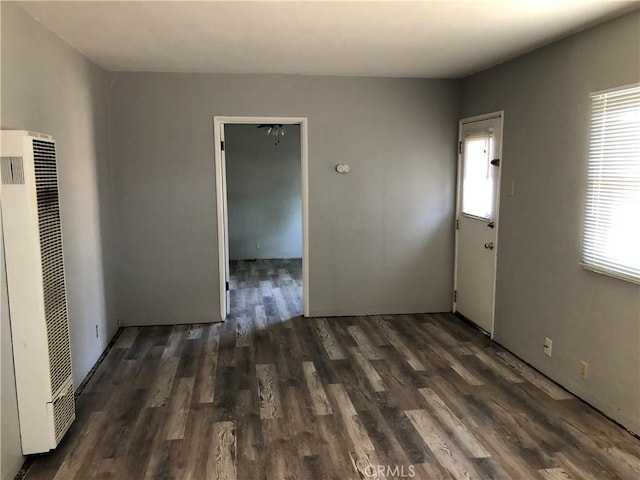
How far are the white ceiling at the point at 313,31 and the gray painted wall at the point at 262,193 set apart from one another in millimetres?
3738

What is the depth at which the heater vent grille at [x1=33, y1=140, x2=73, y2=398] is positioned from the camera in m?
2.62

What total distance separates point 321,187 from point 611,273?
2.78 metres

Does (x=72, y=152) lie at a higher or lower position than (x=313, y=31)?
lower

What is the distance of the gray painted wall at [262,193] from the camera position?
27.1 ft

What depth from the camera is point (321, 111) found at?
16.3ft

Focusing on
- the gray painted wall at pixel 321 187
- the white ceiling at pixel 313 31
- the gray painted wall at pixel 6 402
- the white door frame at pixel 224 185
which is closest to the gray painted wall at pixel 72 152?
the gray painted wall at pixel 6 402

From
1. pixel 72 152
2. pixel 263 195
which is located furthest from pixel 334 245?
pixel 263 195

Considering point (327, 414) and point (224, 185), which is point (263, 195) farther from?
point (327, 414)

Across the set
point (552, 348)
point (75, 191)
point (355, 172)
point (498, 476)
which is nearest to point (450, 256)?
point (355, 172)

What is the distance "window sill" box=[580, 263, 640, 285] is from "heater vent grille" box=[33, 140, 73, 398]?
3235mm

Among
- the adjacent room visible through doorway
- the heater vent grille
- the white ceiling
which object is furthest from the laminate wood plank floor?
the adjacent room visible through doorway

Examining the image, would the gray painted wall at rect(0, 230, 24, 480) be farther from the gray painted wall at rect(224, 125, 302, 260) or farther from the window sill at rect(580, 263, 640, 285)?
the gray painted wall at rect(224, 125, 302, 260)

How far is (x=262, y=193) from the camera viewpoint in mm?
8375

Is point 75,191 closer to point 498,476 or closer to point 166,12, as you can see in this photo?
point 166,12
